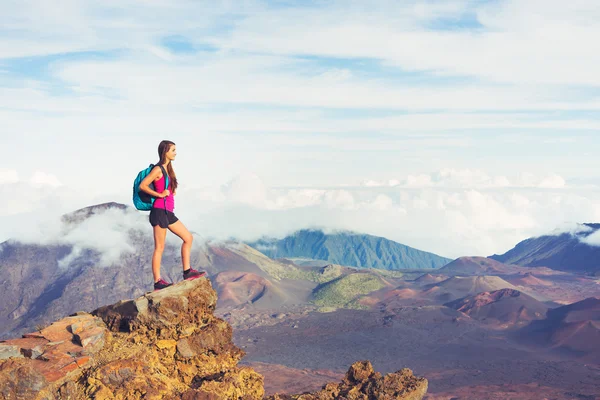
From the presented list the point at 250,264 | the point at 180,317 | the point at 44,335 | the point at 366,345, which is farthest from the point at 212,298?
the point at 250,264

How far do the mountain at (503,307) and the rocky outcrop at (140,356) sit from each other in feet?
303

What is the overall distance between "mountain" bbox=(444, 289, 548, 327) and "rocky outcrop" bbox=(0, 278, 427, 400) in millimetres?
92433

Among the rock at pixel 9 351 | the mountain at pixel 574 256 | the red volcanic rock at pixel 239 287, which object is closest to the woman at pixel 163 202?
the rock at pixel 9 351

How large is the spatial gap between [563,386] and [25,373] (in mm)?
62012

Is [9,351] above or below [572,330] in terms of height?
above

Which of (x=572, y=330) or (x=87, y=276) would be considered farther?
(x=87, y=276)

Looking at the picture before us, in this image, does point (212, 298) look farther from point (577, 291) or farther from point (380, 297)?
point (577, 291)

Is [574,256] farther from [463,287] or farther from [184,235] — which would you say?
[184,235]

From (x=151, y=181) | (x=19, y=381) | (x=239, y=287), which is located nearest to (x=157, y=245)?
(x=151, y=181)

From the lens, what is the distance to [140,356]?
9.84m

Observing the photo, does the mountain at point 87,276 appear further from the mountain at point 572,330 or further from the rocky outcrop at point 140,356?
the rocky outcrop at point 140,356

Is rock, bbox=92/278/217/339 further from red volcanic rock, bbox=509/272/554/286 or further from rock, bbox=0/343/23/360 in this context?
red volcanic rock, bbox=509/272/554/286

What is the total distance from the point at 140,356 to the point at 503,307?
329ft

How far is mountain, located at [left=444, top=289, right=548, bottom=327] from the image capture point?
96500 mm
